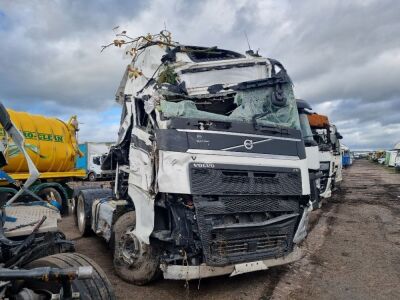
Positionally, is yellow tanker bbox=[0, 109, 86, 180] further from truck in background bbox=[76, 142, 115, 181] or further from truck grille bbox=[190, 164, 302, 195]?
truck in background bbox=[76, 142, 115, 181]

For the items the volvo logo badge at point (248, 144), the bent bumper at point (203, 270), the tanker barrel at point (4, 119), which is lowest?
the bent bumper at point (203, 270)

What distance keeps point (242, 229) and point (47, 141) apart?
8641 millimetres

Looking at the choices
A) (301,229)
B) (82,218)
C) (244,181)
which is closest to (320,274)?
(301,229)

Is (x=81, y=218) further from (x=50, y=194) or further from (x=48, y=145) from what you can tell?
(x=48, y=145)

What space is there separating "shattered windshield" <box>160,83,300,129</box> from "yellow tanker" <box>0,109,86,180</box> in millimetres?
6552

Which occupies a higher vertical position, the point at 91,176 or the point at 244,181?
the point at 244,181

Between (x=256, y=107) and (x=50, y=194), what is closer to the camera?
(x=256, y=107)

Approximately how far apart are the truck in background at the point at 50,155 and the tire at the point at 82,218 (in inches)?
91.1

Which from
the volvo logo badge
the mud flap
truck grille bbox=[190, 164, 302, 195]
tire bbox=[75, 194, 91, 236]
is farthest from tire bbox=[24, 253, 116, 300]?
tire bbox=[75, 194, 91, 236]

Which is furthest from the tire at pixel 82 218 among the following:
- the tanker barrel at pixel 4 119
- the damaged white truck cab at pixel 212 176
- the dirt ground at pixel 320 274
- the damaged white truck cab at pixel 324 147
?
the damaged white truck cab at pixel 324 147

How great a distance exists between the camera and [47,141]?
11.4 meters

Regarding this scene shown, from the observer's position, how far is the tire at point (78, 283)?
8.94 ft

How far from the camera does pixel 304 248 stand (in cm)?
749

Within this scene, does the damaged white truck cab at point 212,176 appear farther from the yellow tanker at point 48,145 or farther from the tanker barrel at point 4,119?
the yellow tanker at point 48,145
